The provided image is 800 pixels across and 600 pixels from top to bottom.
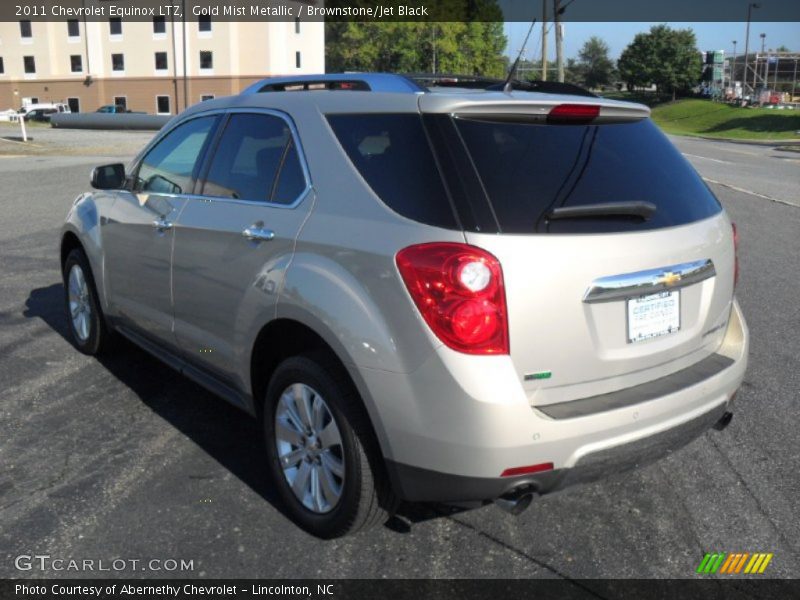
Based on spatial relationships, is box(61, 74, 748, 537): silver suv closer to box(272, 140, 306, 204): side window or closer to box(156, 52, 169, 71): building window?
box(272, 140, 306, 204): side window

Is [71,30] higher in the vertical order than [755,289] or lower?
higher

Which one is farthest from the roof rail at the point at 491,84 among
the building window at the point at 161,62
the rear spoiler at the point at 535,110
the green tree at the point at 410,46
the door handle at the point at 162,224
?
the green tree at the point at 410,46

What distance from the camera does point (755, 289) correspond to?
7602 millimetres

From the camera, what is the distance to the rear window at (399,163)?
280 centimetres

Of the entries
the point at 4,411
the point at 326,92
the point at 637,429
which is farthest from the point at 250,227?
the point at 4,411

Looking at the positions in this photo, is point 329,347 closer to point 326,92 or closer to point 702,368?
point 326,92

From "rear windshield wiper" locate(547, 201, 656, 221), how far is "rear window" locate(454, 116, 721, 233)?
2 centimetres

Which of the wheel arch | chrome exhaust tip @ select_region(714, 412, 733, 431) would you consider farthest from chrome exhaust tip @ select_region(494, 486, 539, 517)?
chrome exhaust tip @ select_region(714, 412, 733, 431)

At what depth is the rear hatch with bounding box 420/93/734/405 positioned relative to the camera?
2729mm

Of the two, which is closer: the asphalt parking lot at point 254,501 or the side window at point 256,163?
the asphalt parking lot at point 254,501

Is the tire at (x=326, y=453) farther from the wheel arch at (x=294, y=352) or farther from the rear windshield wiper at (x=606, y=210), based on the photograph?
the rear windshield wiper at (x=606, y=210)

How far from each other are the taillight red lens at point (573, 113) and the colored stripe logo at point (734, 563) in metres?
1.82

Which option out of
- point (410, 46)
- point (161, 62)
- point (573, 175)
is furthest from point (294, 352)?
point (410, 46)
